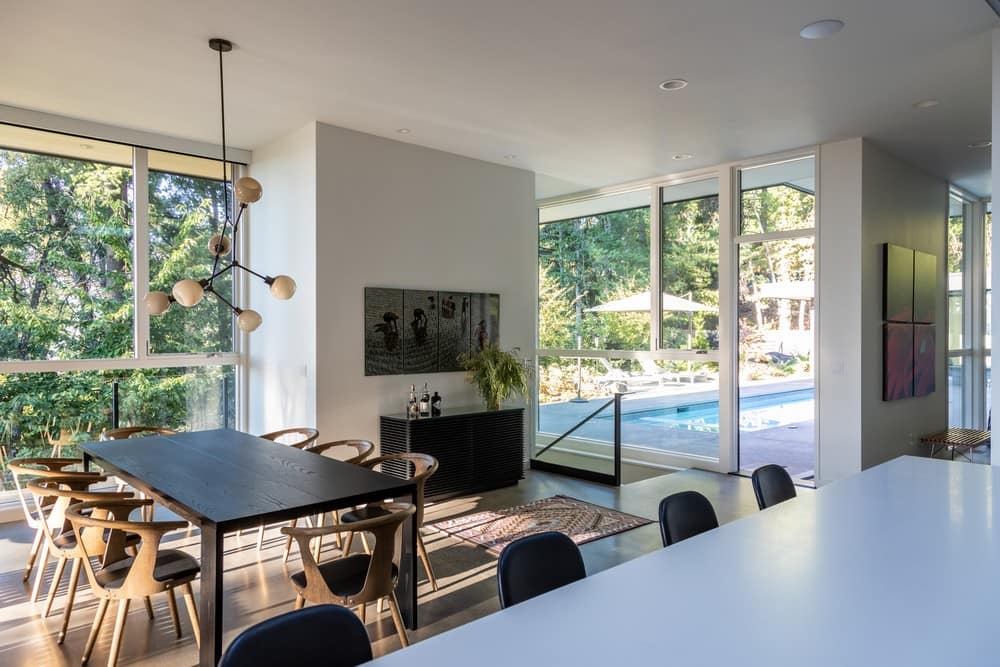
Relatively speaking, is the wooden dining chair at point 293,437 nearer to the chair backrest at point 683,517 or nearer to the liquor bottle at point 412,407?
the liquor bottle at point 412,407

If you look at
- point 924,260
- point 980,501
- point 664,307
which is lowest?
point 980,501

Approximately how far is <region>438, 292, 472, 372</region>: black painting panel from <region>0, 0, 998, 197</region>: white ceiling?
146 centimetres

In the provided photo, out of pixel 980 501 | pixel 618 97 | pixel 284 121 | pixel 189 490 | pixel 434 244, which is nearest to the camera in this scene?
pixel 980 501

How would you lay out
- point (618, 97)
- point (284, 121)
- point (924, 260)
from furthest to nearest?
point (924, 260) < point (284, 121) < point (618, 97)

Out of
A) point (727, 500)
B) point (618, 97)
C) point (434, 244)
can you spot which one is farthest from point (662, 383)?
point (618, 97)

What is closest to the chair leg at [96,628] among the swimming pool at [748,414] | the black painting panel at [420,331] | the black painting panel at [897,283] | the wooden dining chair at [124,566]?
the wooden dining chair at [124,566]

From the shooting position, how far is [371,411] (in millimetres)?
5723

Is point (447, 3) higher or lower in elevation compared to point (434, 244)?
higher

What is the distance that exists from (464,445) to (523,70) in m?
3.25

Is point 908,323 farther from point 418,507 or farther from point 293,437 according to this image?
point 293,437

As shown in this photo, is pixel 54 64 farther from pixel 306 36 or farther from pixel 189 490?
pixel 189 490

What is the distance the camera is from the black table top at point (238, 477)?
2.72 meters

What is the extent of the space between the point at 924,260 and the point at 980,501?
5065 mm

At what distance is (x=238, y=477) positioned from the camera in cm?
323
